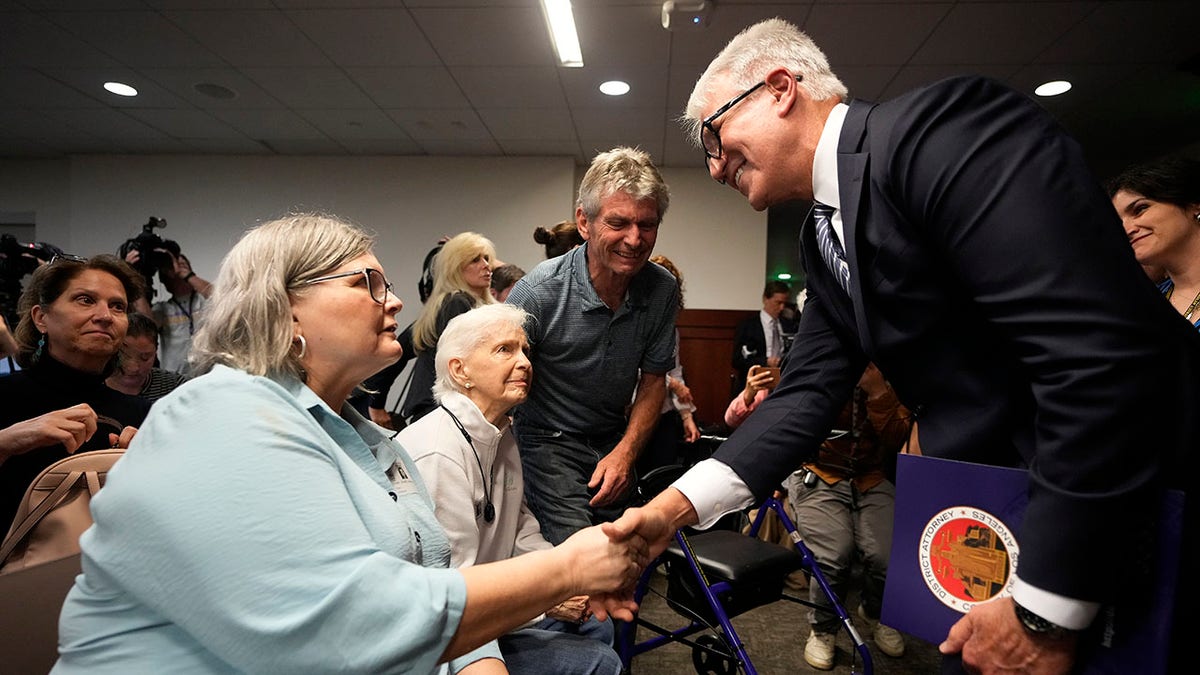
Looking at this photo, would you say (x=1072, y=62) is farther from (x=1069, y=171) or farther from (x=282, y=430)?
(x=282, y=430)

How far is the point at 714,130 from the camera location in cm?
122

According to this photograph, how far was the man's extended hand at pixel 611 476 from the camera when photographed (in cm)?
193

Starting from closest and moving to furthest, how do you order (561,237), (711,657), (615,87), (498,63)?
(711,657), (561,237), (498,63), (615,87)

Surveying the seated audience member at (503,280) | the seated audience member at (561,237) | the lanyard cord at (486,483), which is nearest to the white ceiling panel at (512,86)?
the seated audience member at (503,280)

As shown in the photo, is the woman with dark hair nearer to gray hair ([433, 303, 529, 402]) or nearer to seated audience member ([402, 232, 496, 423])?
gray hair ([433, 303, 529, 402])

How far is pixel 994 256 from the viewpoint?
747mm

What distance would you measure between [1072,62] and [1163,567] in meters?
5.09

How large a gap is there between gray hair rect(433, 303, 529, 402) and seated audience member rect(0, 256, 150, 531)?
3.27 feet

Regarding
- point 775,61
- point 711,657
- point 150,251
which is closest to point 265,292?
point 775,61

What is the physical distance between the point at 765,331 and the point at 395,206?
4.23 meters

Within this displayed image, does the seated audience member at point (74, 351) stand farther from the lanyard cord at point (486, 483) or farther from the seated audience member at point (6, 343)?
the lanyard cord at point (486, 483)

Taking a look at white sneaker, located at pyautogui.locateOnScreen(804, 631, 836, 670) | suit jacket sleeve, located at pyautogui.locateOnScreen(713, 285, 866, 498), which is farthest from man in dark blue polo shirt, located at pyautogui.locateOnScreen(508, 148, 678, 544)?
white sneaker, located at pyautogui.locateOnScreen(804, 631, 836, 670)

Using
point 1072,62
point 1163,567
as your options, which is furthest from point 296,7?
point 1072,62

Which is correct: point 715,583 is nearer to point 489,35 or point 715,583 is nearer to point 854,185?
point 854,185
